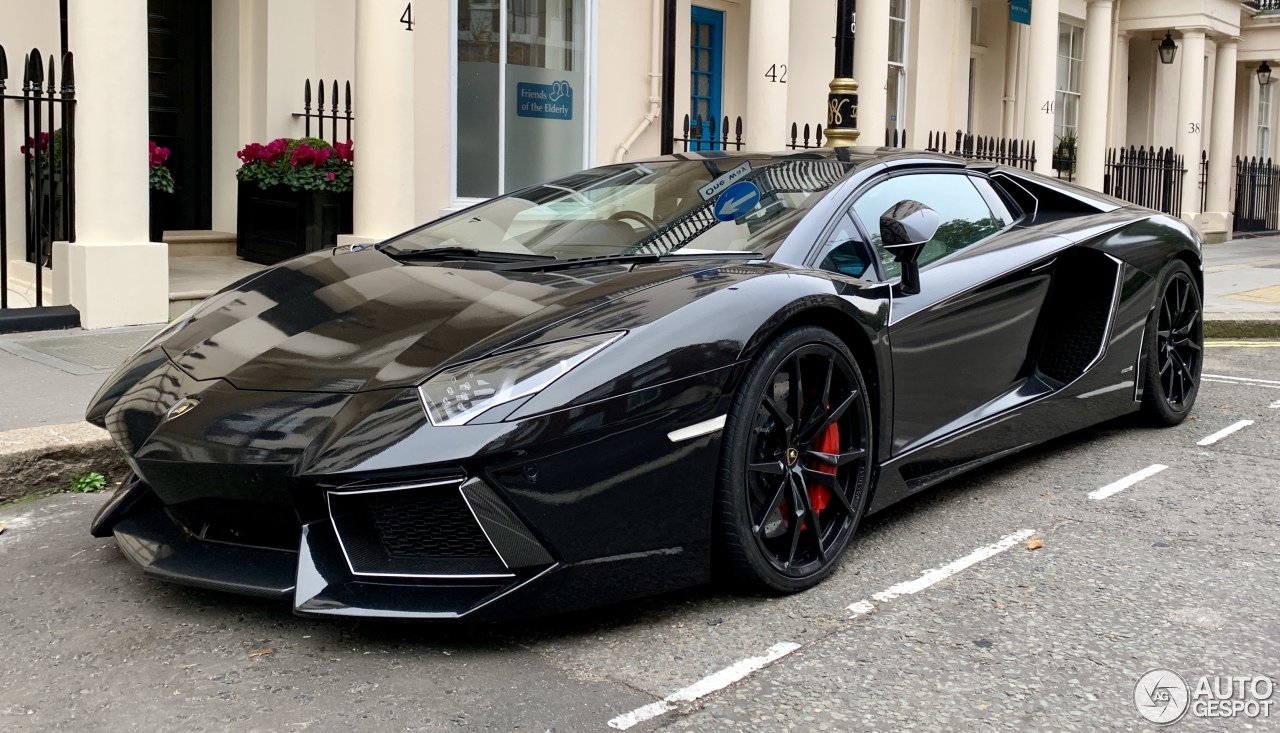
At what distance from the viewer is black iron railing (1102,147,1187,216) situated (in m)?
18.3

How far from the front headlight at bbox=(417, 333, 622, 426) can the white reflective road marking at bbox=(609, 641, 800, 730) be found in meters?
0.73

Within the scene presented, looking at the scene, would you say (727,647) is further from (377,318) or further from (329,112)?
(329,112)

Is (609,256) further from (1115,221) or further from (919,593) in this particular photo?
(1115,221)

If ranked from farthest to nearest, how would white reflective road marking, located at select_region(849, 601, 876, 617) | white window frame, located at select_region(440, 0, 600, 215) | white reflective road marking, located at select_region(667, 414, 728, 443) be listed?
1. white window frame, located at select_region(440, 0, 600, 215)
2. white reflective road marking, located at select_region(849, 601, 876, 617)
3. white reflective road marking, located at select_region(667, 414, 728, 443)

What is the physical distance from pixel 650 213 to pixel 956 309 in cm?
103

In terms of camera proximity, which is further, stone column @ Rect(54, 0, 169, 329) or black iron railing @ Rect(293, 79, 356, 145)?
black iron railing @ Rect(293, 79, 356, 145)

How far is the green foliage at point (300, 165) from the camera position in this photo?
9.23 m

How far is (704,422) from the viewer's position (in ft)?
10.2

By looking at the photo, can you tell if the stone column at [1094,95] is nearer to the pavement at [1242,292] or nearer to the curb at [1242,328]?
the pavement at [1242,292]

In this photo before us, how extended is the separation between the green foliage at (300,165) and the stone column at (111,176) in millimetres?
1959

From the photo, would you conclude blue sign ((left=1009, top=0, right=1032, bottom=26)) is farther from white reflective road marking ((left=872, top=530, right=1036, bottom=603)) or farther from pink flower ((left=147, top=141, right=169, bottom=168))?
white reflective road marking ((left=872, top=530, right=1036, bottom=603))

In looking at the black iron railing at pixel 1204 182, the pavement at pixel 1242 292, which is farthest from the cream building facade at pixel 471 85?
A: the black iron railing at pixel 1204 182

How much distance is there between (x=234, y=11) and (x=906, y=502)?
26.5 feet

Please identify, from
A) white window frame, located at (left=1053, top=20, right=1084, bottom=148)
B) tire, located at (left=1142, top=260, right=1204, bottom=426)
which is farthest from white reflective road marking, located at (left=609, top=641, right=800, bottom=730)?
white window frame, located at (left=1053, top=20, right=1084, bottom=148)
